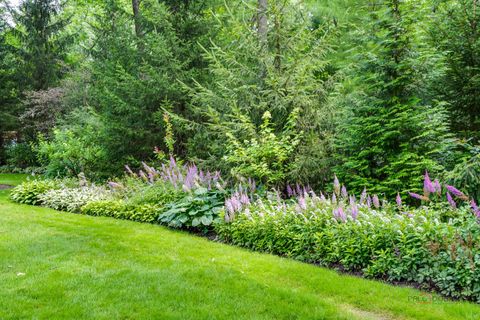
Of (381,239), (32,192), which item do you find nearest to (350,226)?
(381,239)

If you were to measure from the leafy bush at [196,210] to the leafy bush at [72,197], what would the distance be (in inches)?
106

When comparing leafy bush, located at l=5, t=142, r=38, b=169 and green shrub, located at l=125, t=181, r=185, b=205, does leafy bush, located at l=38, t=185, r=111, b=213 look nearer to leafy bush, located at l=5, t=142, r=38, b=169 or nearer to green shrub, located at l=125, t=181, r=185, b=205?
green shrub, located at l=125, t=181, r=185, b=205

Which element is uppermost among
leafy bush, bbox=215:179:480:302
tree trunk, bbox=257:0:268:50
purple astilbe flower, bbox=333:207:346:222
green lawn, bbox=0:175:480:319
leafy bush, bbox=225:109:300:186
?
tree trunk, bbox=257:0:268:50

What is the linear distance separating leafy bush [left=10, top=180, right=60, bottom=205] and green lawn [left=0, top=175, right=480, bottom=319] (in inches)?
165

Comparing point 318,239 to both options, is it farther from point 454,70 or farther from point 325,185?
point 454,70

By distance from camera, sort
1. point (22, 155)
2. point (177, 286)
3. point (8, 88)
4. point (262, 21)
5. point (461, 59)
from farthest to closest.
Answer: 1. point (8, 88)
2. point (22, 155)
3. point (262, 21)
4. point (461, 59)
5. point (177, 286)

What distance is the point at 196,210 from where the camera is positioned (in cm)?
679

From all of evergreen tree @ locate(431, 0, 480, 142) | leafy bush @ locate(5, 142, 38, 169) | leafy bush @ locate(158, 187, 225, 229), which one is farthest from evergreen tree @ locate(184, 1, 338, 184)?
leafy bush @ locate(5, 142, 38, 169)

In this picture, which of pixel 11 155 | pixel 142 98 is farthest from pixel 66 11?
pixel 142 98

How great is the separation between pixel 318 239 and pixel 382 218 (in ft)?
2.66

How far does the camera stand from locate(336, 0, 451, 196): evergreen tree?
5926 millimetres

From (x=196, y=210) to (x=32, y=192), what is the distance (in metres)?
5.62

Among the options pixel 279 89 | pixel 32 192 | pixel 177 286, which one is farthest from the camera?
pixel 32 192

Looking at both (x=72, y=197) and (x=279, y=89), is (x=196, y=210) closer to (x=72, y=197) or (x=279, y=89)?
(x=279, y=89)
